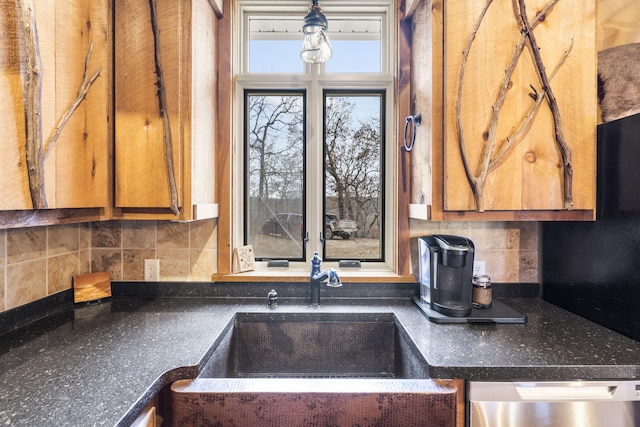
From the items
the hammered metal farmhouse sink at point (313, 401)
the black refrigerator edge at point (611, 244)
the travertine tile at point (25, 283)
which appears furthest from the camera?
the travertine tile at point (25, 283)

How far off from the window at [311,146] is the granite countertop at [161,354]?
0.45 metres

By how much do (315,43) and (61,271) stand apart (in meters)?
1.60

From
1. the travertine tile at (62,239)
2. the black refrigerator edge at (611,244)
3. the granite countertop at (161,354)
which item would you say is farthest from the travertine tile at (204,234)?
the black refrigerator edge at (611,244)

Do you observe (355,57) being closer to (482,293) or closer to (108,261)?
(482,293)

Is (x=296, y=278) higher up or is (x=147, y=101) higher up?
(x=147, y=101)

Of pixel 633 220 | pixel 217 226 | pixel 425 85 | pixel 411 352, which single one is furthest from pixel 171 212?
pixel 633 220

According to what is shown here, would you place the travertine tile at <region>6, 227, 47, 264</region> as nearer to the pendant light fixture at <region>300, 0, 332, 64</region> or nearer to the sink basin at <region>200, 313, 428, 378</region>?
the sink basin at <region>200, 313, 428, 378</region>

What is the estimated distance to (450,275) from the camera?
1.39m

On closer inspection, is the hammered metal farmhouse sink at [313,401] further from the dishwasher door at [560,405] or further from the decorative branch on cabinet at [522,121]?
the decorative branch on cabinet at [522,121]

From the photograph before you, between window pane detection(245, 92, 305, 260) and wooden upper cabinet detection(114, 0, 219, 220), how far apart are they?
0.55 meters

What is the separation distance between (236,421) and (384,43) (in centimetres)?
193

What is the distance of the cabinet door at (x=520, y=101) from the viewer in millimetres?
1271

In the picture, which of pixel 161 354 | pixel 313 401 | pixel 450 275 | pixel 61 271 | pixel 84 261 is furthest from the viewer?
pixel 84 261

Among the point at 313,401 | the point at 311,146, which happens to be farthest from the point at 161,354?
the point at 311,146
